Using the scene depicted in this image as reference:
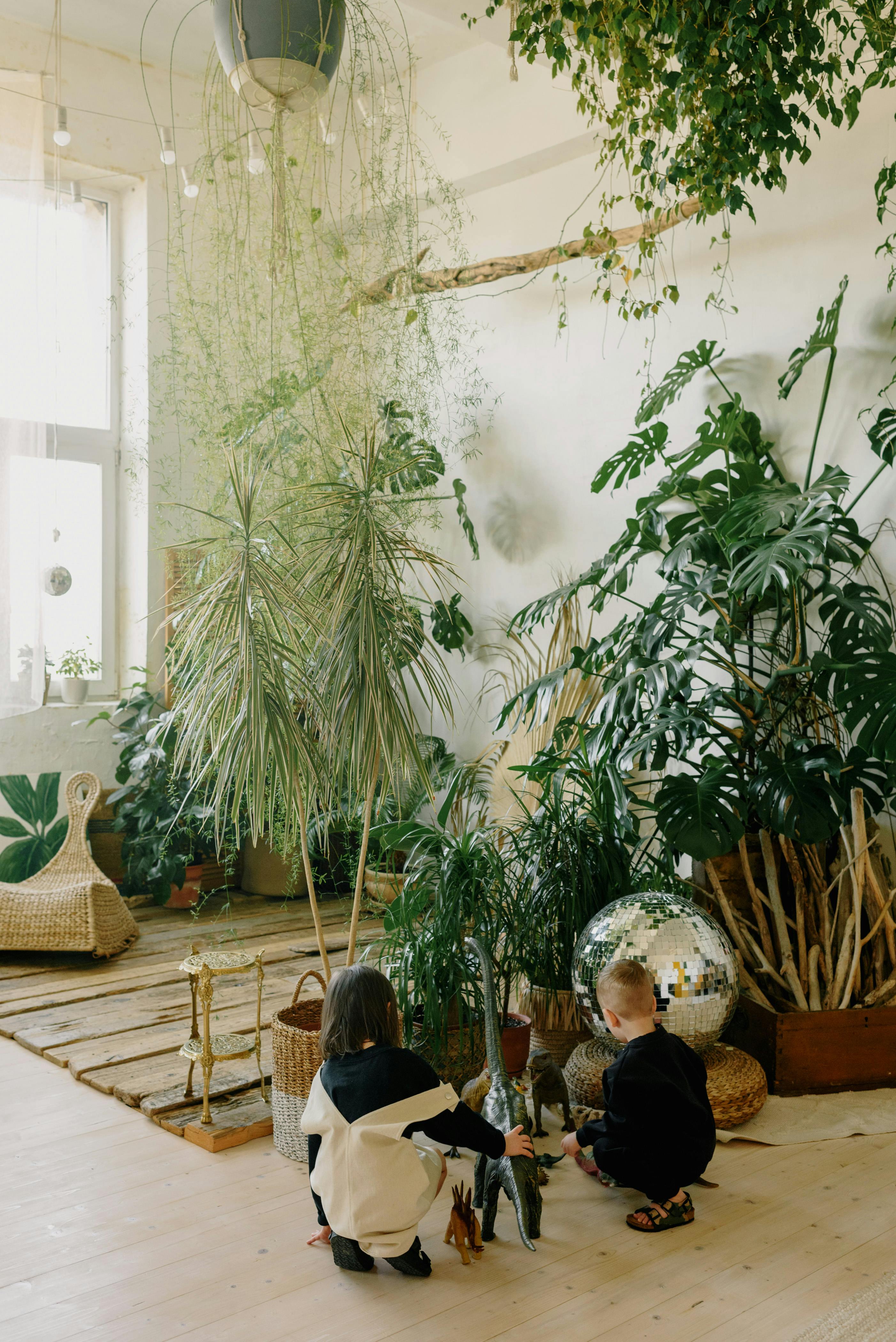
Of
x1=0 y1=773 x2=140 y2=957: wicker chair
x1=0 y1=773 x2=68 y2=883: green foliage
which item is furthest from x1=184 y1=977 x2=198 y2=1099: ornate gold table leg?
x1=0 y1=773 x2=68 y2=883: green foliage

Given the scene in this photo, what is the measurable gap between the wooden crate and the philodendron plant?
94 mm

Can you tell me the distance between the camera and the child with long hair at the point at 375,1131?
206cm

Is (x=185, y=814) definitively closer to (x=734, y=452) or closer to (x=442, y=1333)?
(x=734, y=452)

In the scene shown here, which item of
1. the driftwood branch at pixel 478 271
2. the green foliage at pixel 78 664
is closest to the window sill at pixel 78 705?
the green foliage at pixel 78 664

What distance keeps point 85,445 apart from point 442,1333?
14.6ft

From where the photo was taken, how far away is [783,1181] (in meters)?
2.49

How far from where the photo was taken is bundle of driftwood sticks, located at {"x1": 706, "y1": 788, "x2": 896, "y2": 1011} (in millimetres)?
3049

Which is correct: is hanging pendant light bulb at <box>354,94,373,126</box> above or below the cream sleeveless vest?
above

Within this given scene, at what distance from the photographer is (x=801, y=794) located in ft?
9.26

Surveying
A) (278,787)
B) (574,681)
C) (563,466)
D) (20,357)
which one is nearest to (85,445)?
(20,357)

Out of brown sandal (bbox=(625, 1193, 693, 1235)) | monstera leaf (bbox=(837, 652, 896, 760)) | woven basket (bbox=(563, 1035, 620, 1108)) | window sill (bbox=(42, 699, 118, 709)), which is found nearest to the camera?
brown sandal (bbox=(625, 1193, 693, 1235))

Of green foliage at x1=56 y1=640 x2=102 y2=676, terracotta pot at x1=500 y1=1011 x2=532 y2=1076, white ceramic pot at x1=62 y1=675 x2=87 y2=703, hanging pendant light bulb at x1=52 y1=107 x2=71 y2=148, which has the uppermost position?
hanging pendant light bulb at x1=52 y1=107 x2=71 y2=148

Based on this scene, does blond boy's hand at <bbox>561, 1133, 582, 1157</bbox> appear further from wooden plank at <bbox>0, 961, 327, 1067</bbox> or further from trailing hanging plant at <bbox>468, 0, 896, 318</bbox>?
trailing hanging plant at <bbox>468, 0, 896, 318</bbox>

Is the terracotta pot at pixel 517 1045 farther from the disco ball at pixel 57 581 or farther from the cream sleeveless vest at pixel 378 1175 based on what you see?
the disco ball at pixel 57 581
